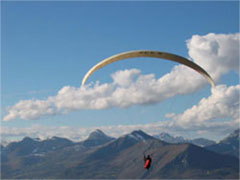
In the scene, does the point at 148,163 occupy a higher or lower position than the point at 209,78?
lower

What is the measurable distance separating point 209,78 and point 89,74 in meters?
15.5

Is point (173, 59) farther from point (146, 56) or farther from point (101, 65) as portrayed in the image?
point (101, 65)

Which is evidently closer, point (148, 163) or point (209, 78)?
point (209, 78)


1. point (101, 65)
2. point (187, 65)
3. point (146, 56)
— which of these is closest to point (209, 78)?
point (187, 65)

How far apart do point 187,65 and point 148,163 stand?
14469mm

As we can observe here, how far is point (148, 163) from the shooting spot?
50.1 metres

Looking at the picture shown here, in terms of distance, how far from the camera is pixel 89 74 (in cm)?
4766

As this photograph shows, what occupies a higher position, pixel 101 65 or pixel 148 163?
pixel 101 65

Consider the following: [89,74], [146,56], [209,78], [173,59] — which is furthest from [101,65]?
[209,78]

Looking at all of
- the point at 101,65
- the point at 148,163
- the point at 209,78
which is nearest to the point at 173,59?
the point at 209,78

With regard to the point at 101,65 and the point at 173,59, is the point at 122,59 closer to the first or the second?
the point at 101,65

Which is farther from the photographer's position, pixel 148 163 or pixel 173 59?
pixel 148 163

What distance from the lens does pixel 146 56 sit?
45000mm

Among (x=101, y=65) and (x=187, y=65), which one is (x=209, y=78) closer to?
(x=187, y=65)
